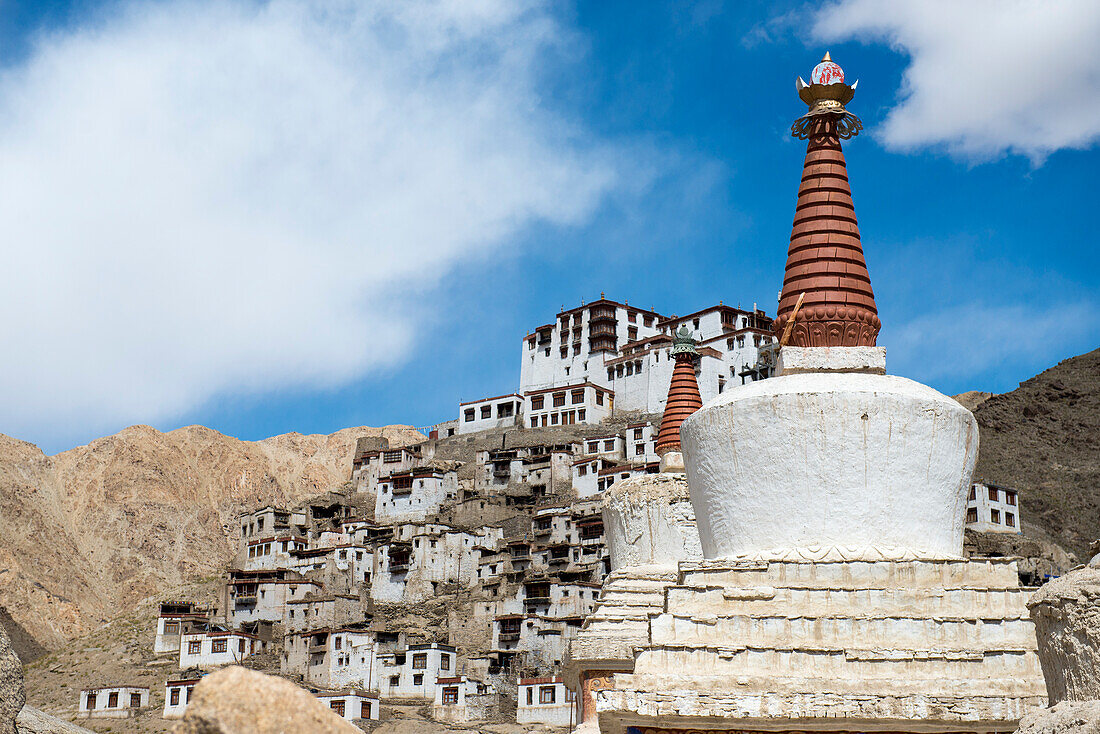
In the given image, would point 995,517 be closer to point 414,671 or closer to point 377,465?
point 414,671

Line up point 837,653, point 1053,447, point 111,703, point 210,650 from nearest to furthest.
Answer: point 837,653 → point 111,703 → point 210,650 → point 1053,447

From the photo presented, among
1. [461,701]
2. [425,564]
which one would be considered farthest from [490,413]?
[461,701]

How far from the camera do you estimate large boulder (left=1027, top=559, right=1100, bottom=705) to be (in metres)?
5.75

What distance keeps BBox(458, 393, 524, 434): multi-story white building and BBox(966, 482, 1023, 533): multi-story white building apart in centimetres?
3393

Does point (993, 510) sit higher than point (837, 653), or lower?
higher

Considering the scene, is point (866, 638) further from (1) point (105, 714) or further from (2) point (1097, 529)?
(2) point (1097, 529)

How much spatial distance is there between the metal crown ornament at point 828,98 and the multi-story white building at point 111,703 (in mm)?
45482

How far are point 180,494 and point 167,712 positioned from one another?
59215 millimetres

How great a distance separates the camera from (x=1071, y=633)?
5914 mm

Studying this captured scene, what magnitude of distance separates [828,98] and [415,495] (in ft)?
203

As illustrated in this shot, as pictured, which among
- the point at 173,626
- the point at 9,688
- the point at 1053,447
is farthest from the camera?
the point at 1053,447

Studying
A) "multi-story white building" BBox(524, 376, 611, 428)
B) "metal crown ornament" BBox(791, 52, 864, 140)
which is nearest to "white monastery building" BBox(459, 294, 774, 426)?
"multi-story white building" BBox(524, 376, 611, 428)

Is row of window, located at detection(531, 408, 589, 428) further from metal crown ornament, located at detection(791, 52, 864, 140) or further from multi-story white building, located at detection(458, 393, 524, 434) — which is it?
metal crown ornament, located at detection(791, 52, 864, 140)

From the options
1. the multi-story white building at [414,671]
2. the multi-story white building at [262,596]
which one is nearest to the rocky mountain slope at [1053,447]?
the multi-story white building at [414,671]
